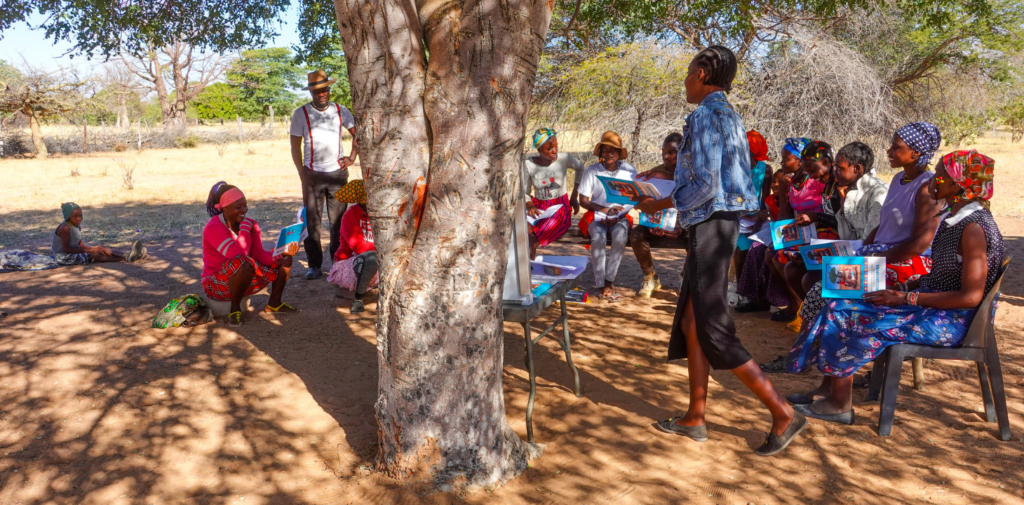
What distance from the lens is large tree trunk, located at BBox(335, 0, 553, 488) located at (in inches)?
106

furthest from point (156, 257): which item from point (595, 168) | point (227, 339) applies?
point (595, 168)

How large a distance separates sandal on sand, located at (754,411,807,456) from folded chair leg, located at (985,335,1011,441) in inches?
40.3

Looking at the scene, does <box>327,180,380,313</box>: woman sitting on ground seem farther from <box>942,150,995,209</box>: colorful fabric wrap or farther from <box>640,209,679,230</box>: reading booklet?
<box>942,150,995,209</box>: colorful fabric wrap

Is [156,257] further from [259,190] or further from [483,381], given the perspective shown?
[259,190]

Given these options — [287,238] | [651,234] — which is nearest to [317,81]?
[287,238]

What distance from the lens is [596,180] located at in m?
6.36

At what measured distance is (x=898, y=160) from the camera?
429 centimetres

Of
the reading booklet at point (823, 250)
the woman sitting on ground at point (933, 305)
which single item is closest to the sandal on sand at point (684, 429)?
the woman sitting on ground at point (933, 305)

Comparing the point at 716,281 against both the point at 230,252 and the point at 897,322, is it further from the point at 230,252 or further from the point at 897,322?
the point at 230,252

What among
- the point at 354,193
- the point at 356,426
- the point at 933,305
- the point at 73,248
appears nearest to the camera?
the point at 933,305

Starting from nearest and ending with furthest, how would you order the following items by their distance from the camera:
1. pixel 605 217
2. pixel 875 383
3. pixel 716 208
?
pixel 716 208 < pixel 875 383 < pixel 605 217

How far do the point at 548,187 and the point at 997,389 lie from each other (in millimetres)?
4061

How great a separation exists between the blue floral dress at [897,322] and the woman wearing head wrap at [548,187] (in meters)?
3.02

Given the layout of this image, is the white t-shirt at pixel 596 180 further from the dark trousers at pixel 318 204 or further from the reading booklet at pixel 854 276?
the reading booklet at pixel 854 276
